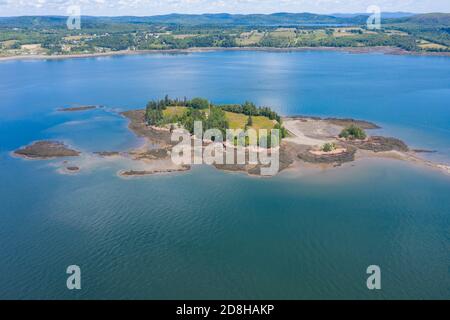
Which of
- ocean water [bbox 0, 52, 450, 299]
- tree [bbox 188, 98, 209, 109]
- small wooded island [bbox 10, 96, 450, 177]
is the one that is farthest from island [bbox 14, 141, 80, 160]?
tree [bbox 188, 98, 209, 109]

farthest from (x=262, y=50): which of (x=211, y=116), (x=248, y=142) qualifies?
(x=248, y=142)

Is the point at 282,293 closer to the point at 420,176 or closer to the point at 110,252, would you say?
the point at 110,252

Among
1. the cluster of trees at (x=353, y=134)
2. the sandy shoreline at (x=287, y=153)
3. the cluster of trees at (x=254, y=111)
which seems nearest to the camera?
the sandy shoreline at (x=287, y=153)

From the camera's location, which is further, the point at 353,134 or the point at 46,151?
the point at 353,134

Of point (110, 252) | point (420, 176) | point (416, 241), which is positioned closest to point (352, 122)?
point (420, 176)

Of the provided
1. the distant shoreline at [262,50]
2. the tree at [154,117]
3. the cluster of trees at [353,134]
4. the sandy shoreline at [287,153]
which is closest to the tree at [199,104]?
the tree at [154,117]

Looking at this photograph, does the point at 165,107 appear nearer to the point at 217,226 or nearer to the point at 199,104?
the point at 199,104

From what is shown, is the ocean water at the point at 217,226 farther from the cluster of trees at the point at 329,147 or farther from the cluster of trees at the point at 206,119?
the cluster of trees at the point at 206,119

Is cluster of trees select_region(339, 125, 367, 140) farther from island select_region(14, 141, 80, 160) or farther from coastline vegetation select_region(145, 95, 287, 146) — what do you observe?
island select_region(14, 141, 80, 160)
